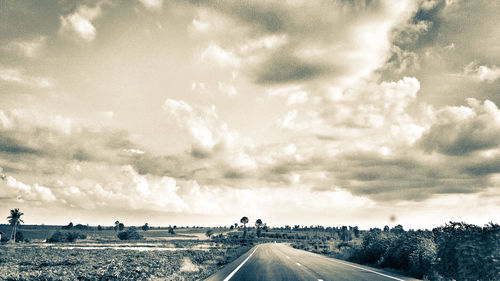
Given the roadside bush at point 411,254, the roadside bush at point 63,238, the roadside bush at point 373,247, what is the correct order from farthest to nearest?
1. the roadside bush at point 63,238
2. the roadside bush at point 373,247
3. the roadside bush at point 411,254

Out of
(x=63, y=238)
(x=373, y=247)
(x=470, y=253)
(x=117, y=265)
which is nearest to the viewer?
(x=470, y=253)

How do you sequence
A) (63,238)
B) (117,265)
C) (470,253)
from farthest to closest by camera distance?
(63,238) < (117,265) < (470,253)

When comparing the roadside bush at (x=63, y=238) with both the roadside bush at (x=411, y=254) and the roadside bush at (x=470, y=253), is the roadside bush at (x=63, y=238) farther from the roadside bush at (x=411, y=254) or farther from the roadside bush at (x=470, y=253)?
the roadside bush at (x=470, y=253)

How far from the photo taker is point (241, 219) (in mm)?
187500

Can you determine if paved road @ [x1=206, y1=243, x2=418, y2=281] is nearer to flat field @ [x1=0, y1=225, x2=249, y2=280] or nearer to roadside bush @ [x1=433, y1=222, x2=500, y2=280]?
flat field @ [x1=0, y1=225, x2=249, y2=280]

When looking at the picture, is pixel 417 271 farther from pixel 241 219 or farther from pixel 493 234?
pixel 241 219

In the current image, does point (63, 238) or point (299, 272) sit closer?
point (299, 272)

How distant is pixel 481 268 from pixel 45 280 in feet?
63.9

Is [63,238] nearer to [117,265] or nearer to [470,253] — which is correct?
[117,265]

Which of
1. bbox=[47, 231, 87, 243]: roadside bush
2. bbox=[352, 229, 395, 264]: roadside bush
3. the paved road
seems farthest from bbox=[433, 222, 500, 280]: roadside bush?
bbox=[47, 231, 87, 243]: roadside bush

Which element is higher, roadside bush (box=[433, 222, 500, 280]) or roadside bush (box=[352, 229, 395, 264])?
roadside bush (box=[433, 222, 500, 280])

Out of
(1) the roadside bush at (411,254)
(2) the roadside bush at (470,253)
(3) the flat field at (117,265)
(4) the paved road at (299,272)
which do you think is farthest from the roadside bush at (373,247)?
(3) the flat field at (117,265)

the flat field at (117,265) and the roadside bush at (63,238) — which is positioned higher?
the flat field at (117,265)

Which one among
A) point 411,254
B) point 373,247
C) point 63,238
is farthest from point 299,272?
point 63,238
